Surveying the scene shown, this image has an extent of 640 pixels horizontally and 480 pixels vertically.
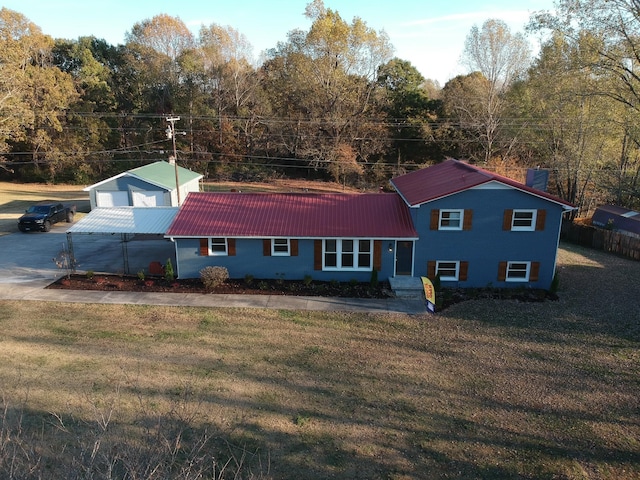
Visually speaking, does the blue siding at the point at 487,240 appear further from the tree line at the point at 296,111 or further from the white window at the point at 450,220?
the tree line at the point at 296,111

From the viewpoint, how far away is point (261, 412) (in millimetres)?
10586

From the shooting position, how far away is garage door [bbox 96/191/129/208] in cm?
3112

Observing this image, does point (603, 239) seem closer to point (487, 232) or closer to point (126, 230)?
point (487, 232)

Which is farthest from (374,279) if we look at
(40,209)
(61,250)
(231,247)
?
(40,209)

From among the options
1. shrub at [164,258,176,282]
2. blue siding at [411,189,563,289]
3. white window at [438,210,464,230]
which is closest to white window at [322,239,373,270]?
blue siding at [411,189,563,289]

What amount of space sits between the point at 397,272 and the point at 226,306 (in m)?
7.58

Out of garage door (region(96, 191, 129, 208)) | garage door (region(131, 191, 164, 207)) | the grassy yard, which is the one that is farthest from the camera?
garage door (region(96, 191, 129, 208))

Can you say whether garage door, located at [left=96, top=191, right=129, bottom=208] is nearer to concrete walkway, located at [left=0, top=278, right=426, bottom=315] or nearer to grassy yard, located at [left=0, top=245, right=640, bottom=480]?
concrete walkway, located at [left=0, top=278, right=426, bottom=315]

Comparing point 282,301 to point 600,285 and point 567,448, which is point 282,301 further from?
point 600,285

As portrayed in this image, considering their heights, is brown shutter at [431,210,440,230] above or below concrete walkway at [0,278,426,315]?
above

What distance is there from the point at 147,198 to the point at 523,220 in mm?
23630

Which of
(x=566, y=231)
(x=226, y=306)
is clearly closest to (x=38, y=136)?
(x=226, y=306)

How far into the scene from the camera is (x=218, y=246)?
64.3ft

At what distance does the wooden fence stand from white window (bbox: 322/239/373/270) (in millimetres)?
17228
